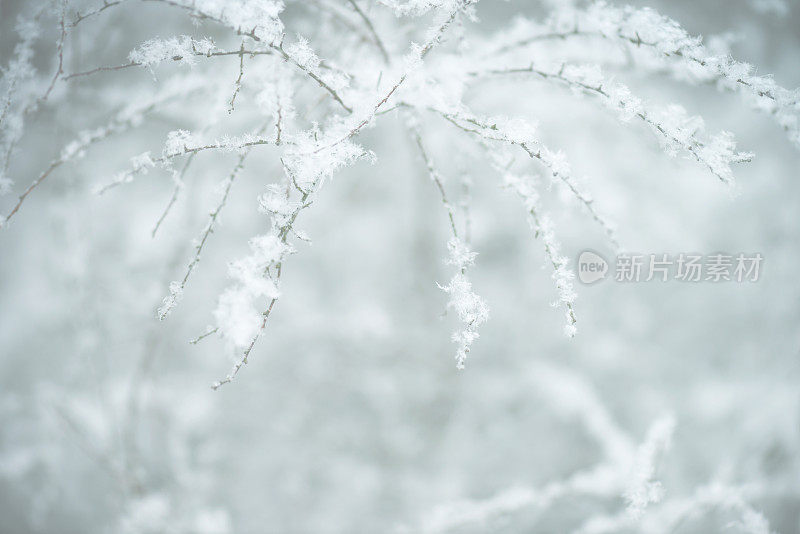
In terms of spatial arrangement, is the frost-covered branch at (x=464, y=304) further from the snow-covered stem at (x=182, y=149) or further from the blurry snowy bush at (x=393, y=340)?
the blurry snowy bush at (x=393, y=340)

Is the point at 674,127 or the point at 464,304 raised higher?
the point at 674,127

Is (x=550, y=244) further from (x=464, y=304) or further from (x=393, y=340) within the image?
(x=393, y=340)

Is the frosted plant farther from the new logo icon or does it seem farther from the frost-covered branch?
the new logo icon

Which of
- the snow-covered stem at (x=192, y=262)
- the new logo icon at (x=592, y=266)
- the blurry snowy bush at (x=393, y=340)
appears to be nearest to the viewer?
the snow-covered stem at (x=192, y=262)

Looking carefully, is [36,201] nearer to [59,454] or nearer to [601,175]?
[59,454]

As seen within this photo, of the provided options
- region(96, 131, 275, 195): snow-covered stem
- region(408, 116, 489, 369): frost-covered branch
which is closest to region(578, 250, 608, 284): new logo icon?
region(408, 116, 489, 369): frost-covered branch

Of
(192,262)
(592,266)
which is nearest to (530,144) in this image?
(192,262)

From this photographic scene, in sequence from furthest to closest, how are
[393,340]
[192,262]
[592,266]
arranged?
[393,340] → [592,266] → [192,262]

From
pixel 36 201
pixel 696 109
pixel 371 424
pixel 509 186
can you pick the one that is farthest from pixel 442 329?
pixel 36 201

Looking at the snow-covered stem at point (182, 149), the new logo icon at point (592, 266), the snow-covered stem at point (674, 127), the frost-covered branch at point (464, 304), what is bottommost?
the frost-covered branch at point (464, 304)

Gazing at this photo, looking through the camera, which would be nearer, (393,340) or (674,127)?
(674,127)

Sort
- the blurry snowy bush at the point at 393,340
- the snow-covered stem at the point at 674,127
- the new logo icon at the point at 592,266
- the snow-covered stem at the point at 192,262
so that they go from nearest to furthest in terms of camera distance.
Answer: the snow-covered stem at the point at 192,262 < the snow-covered stem at the point at 674,127 < the new logo icon at the point at 592,266 < the blurry snowy bush at the point at 393,340

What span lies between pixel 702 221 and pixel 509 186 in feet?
9.12

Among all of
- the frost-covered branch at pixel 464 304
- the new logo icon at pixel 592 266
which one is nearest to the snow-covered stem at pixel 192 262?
the frost-covered branch at pixel 464 304
